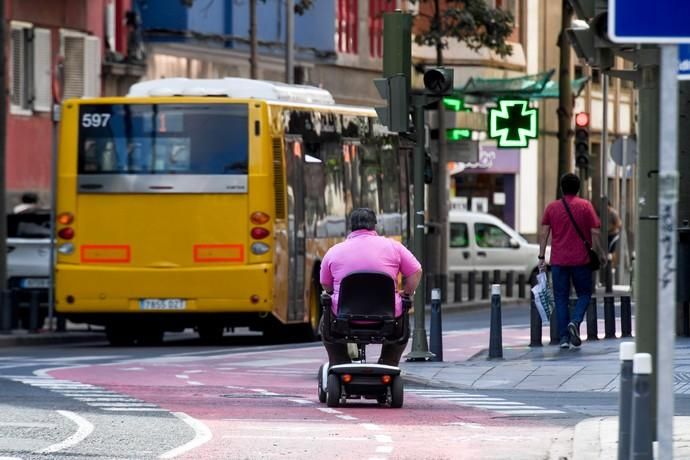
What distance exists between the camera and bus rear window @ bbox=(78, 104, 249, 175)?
27844 millimetres

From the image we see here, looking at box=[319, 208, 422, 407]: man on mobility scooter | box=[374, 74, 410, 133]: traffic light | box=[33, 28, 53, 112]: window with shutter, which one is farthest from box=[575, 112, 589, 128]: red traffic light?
box=[319, 208, 422, 407]: man on mobility scooter

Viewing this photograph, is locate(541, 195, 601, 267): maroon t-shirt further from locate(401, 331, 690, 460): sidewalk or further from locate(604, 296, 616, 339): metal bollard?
locate(604, 296, 616, 339): metal bollard

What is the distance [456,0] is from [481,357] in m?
21.5

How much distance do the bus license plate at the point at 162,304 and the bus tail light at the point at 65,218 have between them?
1.26m

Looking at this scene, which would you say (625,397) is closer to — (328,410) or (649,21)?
(649,21)

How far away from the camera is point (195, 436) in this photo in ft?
48.8

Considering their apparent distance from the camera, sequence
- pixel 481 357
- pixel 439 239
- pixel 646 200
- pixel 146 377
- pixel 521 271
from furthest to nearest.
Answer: pixel 521 271 → pixel 439 239 → pixel 481 357 → pixel 146 377 → pixel 646 200

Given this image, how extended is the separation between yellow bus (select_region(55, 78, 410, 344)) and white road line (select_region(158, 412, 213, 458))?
10950 millimetres

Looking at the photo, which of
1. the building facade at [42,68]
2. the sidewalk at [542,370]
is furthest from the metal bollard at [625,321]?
the building facade at [42,68]

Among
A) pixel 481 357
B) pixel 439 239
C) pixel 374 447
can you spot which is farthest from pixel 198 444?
pixel 439 239

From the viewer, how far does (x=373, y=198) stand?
31.6m

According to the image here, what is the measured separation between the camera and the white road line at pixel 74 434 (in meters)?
13.8

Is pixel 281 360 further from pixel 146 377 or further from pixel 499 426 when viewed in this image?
pixel 499 426

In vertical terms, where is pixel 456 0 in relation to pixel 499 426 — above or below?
above
